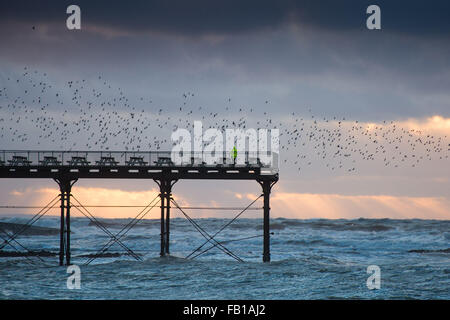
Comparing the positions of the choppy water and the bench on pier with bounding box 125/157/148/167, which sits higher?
the bench on pier with bounding box 125/157/148/167

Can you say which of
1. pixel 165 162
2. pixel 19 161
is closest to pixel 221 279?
pixel 165 162

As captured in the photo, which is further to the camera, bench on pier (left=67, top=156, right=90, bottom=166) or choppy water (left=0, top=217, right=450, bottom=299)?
→ bench on pier (left=67, top=156, right=90, bottom=166)

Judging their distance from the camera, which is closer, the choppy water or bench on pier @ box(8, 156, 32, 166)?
the choppy water

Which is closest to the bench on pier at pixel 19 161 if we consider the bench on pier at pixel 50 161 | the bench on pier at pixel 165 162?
the bench on pier at pixel 50 161

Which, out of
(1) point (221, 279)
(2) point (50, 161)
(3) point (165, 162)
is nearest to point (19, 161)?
(2) point (50, 161)

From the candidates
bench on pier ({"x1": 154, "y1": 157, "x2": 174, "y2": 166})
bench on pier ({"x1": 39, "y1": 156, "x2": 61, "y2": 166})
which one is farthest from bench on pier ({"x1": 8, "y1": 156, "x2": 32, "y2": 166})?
bench on pier ({"x1": 154, "y1": 157, "x2": 174, "y2": 166})

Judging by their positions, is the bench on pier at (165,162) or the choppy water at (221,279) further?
A: the bench on pier at (165,162)

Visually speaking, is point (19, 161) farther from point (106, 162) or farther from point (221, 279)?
point (221, 279)

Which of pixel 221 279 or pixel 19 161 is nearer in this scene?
pixel 221 279

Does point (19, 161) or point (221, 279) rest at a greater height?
point (19, 161)

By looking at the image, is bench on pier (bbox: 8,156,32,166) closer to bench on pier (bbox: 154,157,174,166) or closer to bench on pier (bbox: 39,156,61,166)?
bench on pier (bbox: 39,156,61,166)

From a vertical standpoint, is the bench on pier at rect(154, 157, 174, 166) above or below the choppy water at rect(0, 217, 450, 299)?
above

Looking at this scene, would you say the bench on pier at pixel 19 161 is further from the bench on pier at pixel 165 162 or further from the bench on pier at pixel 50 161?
the bench on pier at pixel 165 162
